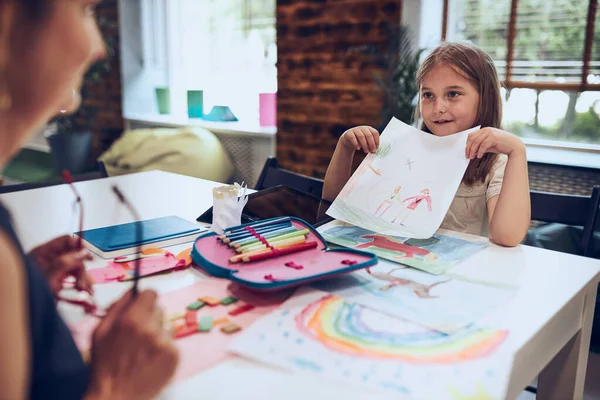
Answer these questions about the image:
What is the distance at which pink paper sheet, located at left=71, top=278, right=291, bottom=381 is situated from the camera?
2.21 feet

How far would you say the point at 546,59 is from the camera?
109 inches

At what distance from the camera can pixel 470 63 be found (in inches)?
56.8

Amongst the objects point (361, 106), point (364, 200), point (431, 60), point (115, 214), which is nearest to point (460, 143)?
point (364, 200)

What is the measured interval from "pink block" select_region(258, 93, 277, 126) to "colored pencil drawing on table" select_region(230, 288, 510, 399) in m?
3.11

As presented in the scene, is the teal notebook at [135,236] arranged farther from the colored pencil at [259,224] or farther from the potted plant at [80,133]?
the potted plant at [80,133]

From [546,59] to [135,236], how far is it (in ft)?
7.84

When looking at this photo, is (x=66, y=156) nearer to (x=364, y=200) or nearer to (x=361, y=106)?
(x=361, y=106)

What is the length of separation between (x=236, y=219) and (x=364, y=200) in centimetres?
29

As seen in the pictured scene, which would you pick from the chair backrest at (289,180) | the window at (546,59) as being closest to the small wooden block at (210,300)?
the chair backrest at (289,180)

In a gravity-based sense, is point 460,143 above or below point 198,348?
above

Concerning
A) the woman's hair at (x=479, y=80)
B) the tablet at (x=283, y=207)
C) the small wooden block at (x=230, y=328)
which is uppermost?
the woman's hair at (x=479, y=80)

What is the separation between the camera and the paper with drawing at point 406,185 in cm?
116

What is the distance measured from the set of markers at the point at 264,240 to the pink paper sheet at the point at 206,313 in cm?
7

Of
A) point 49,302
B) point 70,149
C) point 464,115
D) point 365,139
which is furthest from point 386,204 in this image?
point 70,149
